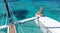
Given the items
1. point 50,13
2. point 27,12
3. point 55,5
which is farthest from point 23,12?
point 55,5

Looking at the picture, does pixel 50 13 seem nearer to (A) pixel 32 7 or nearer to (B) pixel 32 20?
(A) pixel 32 7

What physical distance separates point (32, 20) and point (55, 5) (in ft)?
12.3

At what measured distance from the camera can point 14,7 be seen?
6.88m

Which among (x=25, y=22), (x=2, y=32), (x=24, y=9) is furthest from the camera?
(x=24, y=9)

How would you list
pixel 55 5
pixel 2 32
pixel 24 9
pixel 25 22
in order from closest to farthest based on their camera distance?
pixel 2 32 → pixel 25 22 → pixel 24 9 → pixel 55 5

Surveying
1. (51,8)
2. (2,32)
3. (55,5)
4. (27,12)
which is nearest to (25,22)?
(2,32)

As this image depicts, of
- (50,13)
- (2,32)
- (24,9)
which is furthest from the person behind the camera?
(24,9)

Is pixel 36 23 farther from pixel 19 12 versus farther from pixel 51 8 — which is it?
pixel 51 8

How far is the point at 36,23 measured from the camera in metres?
3.77

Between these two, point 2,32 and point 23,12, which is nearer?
point 2,32

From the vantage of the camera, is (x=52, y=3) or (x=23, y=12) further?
(x=52, y=3)

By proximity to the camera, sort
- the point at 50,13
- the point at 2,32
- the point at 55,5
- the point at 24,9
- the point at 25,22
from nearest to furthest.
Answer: the point at 2,32, the point at 25,22, the point at 50,13, the point at 24,9, the point at 55,5

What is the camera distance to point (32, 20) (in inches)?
154

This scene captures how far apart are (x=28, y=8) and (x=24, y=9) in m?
0.23
